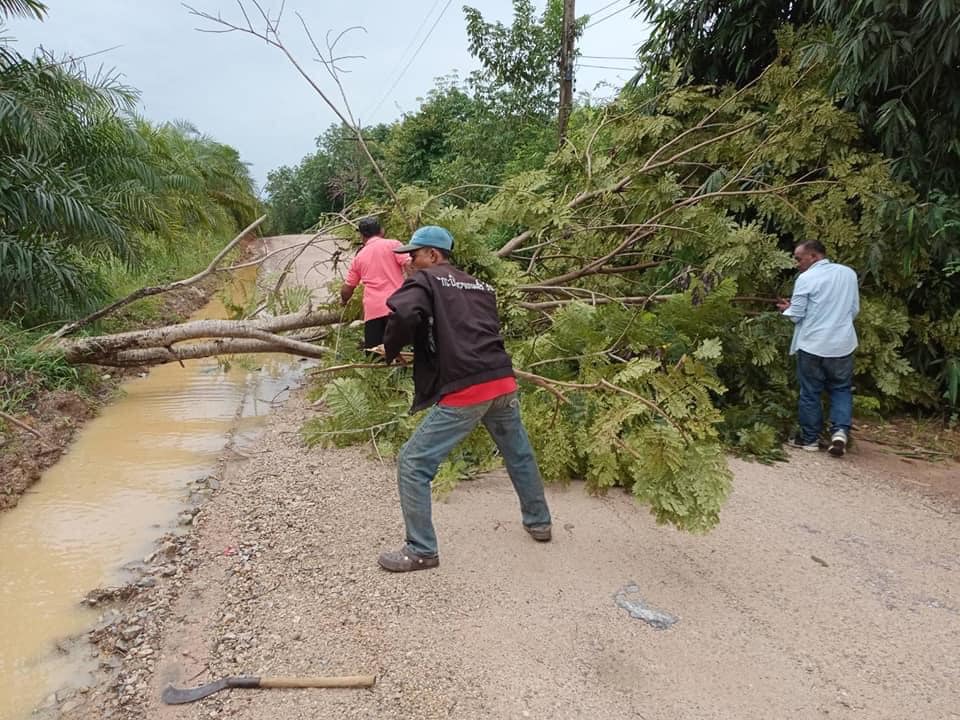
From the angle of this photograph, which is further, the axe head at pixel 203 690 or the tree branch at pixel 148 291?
the tree branch at pixel 148 291

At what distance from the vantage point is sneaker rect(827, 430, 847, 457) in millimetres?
4667

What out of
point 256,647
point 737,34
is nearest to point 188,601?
point 256,647

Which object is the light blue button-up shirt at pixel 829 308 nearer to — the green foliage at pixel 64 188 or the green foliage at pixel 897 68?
the green foliage at pixel 897 68

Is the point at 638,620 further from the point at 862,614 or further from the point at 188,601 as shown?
the point at 188,601

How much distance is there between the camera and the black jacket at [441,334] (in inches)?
112

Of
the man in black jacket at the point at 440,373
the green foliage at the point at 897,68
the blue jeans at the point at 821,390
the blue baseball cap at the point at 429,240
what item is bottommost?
the blue jeans at the point at 821,390

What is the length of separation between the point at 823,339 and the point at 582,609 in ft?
9.82

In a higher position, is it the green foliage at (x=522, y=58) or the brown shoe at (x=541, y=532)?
the green foliage at (x=522, y=58)

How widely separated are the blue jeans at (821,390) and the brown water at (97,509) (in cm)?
465

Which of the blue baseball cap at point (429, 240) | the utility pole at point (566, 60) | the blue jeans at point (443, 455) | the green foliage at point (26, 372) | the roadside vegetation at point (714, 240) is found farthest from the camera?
the utility pole at point (566, 60)

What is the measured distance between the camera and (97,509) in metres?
4.77

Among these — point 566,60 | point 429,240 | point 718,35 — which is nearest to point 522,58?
point 566,60

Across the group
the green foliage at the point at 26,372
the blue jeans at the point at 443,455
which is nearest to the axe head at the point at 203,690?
the blue jeans at the point at 443,455

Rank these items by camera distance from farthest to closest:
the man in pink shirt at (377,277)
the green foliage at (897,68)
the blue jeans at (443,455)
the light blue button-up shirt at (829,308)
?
1. the man in pink shirt at (377,277)
2. the light blue button-up shirt at (829,308)
3. the green foliage at (897,68)
4. the blue jeans at (443,455)
